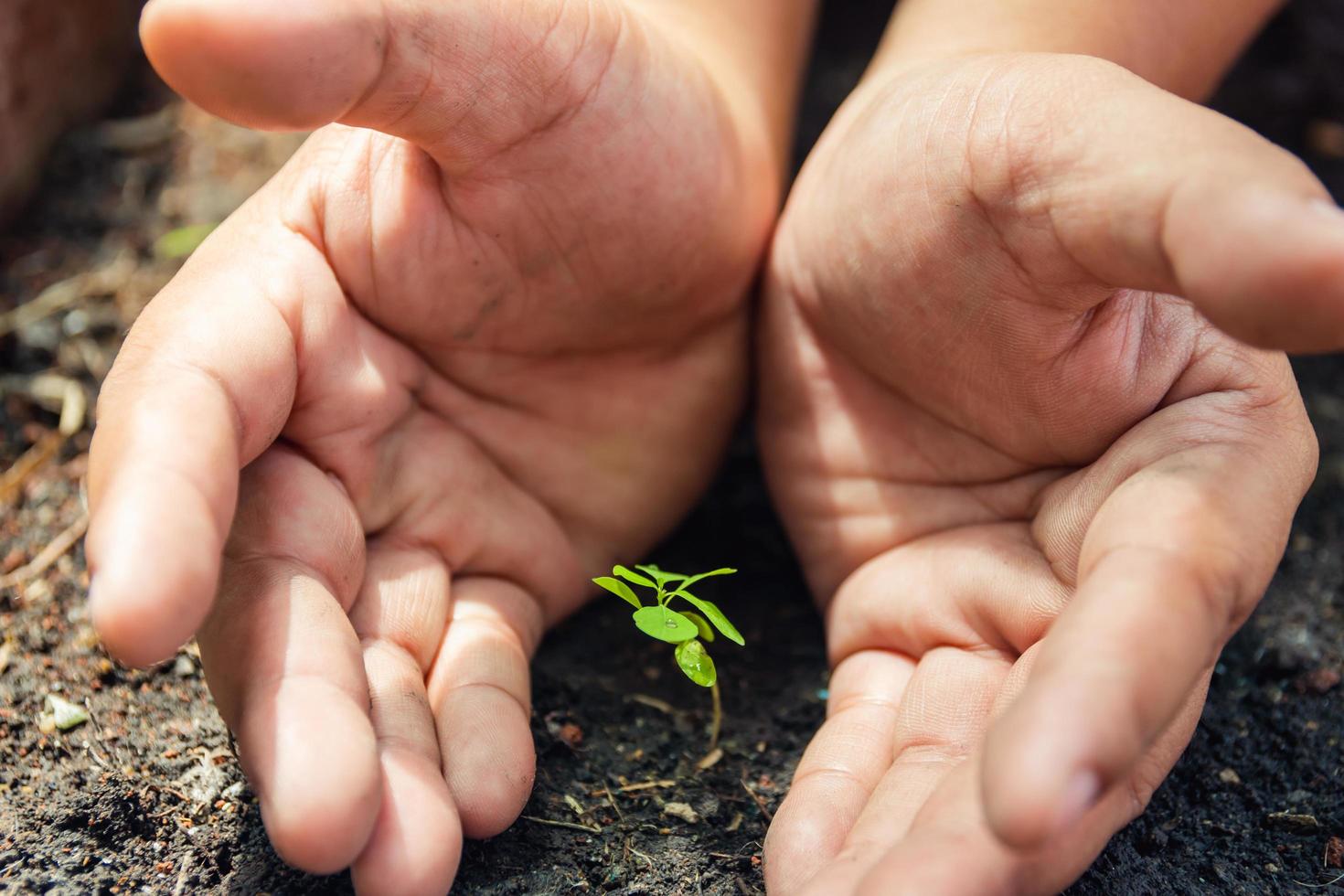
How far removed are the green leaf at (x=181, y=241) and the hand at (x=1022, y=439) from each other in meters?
1.54

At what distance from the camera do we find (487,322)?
1897 mm

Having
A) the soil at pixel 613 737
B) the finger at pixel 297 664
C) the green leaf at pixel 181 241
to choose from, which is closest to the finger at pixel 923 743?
the soil at pixel 613 737

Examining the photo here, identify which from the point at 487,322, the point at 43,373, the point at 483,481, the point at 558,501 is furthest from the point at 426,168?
the point at 43,373

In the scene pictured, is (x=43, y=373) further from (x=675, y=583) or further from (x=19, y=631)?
(x=675, y=583)

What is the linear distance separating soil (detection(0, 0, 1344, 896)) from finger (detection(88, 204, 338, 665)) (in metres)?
0.53

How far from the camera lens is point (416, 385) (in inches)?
73.9

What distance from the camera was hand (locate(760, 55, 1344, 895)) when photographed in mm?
1087

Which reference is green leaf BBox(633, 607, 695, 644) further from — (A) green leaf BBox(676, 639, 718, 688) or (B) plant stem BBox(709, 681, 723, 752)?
(B) plant stem BBox(709, 681, 723, 752)

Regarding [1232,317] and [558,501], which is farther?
[558,501]

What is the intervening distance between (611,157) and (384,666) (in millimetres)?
896

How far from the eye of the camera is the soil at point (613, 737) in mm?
1537

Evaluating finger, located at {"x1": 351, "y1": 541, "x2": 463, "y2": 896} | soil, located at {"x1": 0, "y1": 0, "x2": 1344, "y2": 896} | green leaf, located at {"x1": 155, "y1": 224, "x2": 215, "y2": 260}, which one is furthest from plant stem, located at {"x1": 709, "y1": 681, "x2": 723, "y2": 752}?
green leaf, located at {"x1": 155, "y1": 224, "x2": 215, "y2": 260}

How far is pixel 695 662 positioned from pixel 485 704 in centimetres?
32

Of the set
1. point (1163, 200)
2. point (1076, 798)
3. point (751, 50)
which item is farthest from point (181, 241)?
point (1076, 798)
